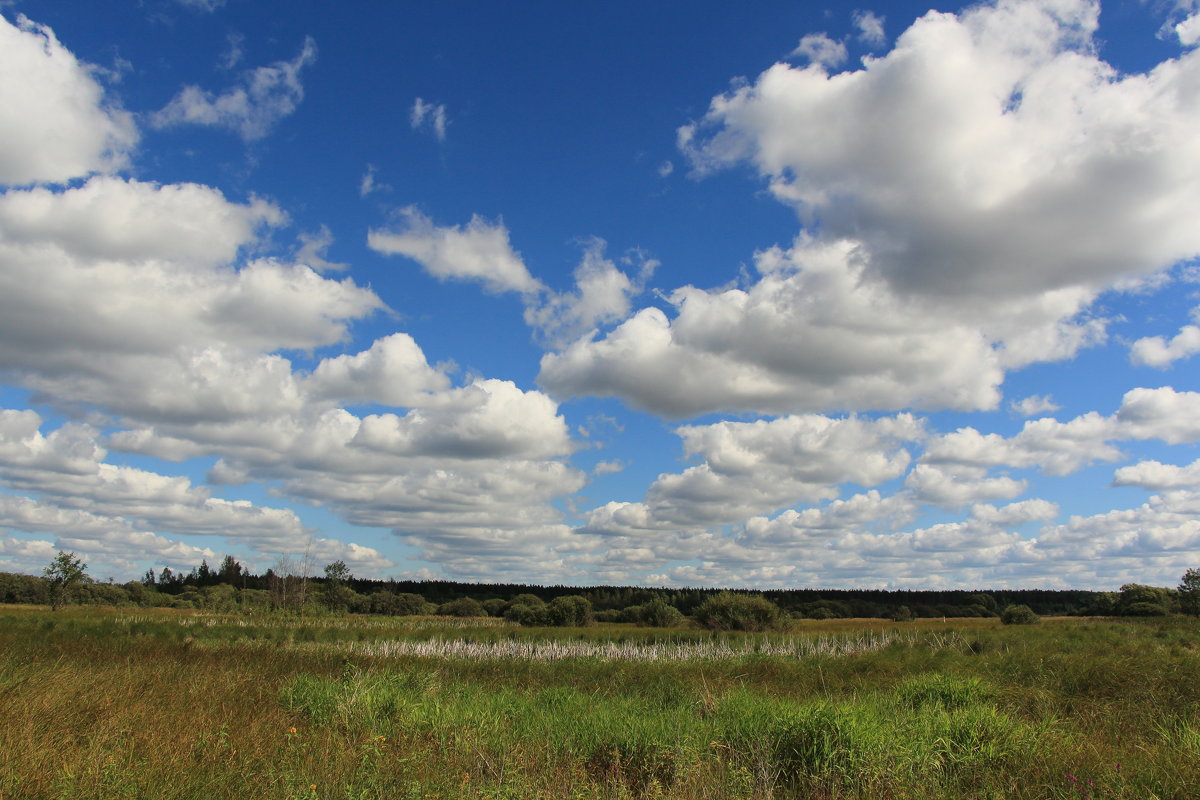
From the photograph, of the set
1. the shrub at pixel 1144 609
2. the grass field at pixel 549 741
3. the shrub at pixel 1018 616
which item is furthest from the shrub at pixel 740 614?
the grass field at pixel 549 741

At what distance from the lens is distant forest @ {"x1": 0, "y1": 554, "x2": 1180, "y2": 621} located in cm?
5025

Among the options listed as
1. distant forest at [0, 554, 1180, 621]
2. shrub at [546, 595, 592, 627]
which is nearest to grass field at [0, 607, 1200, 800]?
distant forest at [0, 554, 1180, 621]

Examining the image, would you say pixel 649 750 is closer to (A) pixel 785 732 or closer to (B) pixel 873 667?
(A) pixel 785 732

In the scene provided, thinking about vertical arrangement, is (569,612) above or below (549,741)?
below

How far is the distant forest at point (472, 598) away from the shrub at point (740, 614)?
84.1 inches

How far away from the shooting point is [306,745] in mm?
6895

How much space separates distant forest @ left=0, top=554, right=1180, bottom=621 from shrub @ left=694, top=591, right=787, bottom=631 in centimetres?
214

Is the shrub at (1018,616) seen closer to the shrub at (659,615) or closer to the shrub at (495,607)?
the shrub at (659,615)

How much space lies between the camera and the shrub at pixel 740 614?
4919 centimetres

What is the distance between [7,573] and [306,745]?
4215 inches

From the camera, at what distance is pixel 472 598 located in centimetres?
9919

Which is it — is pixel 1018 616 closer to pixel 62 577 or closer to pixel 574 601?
pixel 574 601

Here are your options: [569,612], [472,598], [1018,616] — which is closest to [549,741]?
[569,612]

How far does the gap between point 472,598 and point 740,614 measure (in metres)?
58.4
